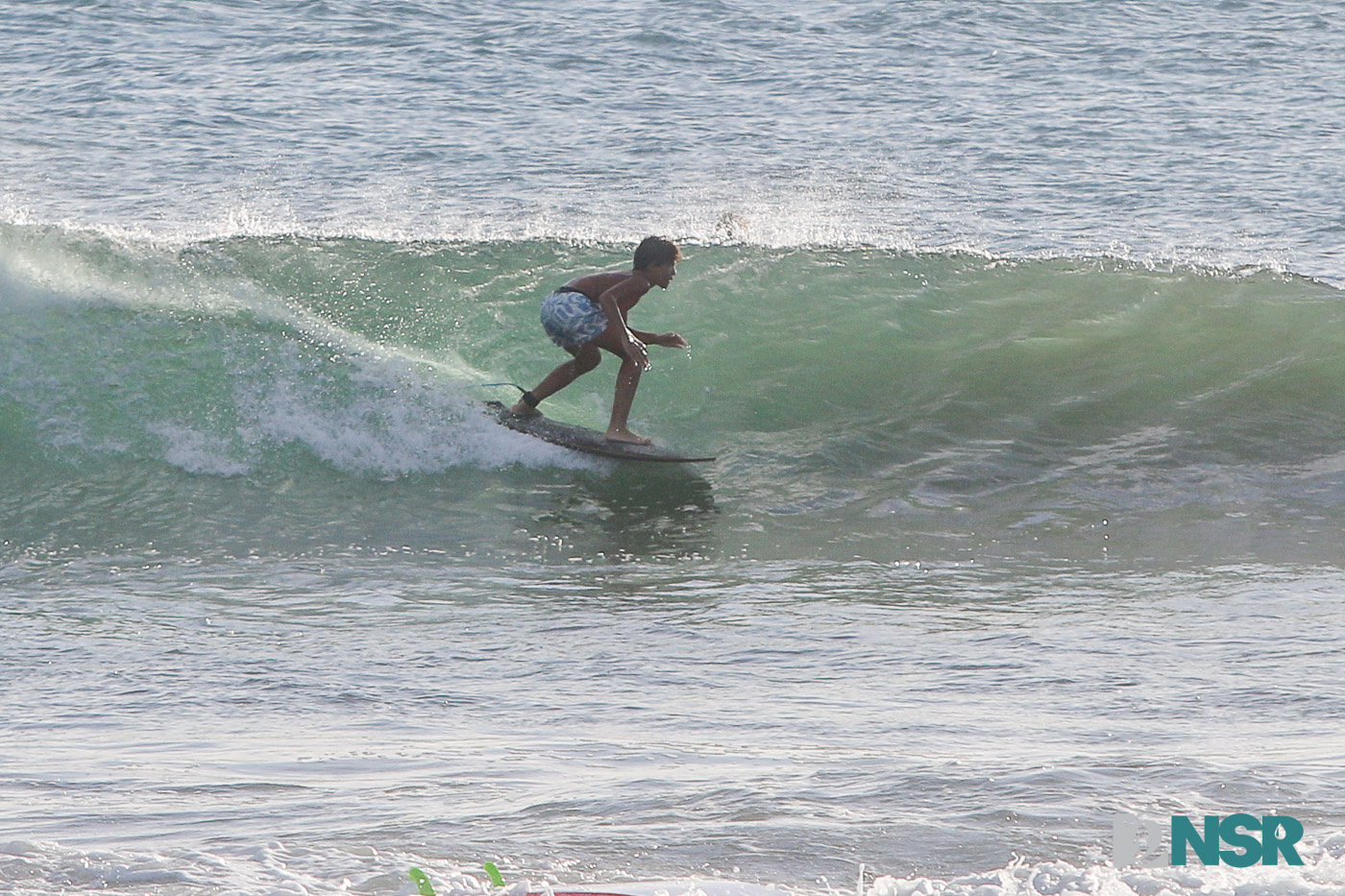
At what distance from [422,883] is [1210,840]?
1.97 metres

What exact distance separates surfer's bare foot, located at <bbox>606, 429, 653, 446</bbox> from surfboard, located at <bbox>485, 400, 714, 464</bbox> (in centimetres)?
2

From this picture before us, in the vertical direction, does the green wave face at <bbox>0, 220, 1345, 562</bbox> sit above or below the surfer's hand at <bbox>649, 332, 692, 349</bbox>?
below

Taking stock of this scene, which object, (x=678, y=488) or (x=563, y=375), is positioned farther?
(x=563, y=375)

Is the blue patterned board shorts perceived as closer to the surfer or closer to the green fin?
the surfer

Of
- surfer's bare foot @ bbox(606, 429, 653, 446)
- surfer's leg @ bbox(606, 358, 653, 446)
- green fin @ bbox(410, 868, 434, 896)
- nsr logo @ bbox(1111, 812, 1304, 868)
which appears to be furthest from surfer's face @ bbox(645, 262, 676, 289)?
green fin @ bbox(410, 868, 434, 896)

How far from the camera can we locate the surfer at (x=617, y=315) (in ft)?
27.7

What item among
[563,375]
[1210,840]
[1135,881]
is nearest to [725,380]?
[563,375]

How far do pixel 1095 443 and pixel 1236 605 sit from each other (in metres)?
2.81

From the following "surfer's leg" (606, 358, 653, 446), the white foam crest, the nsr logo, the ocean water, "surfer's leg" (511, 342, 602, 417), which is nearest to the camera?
the white foam crest

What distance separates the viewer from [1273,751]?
4570 mm

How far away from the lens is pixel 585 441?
28.9 ft

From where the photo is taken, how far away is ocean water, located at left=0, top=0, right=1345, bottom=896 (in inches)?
167

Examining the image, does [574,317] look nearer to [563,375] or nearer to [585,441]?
[563,375]

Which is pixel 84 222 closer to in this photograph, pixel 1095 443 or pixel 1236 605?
pixel 1095 443
